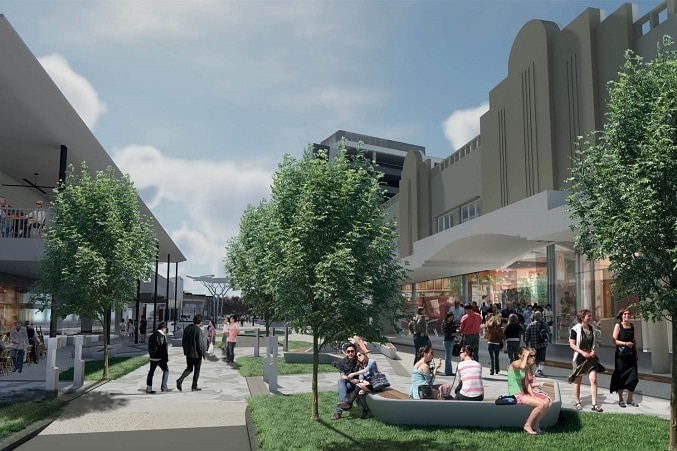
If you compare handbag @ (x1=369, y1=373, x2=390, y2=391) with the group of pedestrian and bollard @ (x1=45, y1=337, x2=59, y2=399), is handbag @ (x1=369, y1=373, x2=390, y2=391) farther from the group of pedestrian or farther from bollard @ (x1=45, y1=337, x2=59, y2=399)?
bollard @ (x1=45, y1=337, x2=59, y2=399)

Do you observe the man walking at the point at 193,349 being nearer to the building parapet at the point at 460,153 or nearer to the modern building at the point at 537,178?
the modern building at the point at 537,178

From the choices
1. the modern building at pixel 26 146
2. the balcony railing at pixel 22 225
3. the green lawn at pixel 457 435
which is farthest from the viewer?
the balcony railing at pixel 22 225

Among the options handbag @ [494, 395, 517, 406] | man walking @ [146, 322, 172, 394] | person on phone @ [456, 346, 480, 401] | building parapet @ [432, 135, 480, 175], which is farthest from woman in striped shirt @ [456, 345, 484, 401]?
building parapet @ [432, 135, 480, 175]

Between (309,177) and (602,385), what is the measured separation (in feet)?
Answer: 28.4

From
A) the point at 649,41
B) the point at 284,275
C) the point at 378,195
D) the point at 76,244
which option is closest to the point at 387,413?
the point at 284,275

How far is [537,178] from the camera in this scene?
2688 cm

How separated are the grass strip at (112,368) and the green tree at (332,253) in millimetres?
8914

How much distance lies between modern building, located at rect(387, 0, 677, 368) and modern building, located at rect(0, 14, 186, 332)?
11355 mm

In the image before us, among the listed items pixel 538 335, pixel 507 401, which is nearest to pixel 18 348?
pixel 538 335

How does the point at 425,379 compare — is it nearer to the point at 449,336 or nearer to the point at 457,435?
the point at 457,435

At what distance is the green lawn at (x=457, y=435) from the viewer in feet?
27.4

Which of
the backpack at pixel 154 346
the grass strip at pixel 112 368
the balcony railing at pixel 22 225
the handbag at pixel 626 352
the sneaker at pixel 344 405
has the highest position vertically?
the balcony railing at pixel 22 225

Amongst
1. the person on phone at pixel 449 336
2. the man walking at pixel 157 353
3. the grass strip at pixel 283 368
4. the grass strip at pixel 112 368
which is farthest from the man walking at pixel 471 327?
the grass strip at pixel 112 368

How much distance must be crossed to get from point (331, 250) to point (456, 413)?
3245 mm
